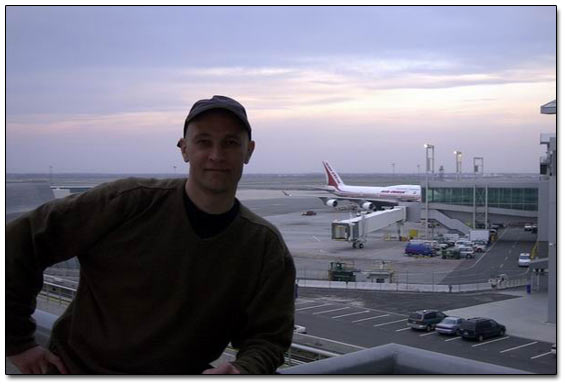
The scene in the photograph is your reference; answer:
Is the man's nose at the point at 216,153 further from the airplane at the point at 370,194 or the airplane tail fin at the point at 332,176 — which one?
the airplane tail fin at the point at 332,176

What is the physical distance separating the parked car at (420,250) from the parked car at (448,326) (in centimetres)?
708

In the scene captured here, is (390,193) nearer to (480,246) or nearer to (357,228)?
(357,228)

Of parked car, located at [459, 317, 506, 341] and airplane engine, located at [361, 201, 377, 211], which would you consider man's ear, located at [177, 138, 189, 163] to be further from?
airplane engine, located at [361, 201, 377, 211]

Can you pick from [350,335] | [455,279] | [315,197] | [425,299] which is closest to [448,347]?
[350,335]

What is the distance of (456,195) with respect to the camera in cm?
1666

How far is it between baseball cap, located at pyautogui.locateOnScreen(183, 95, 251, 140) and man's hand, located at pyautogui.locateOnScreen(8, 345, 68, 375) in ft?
1.86

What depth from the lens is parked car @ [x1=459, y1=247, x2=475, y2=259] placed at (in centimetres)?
1202

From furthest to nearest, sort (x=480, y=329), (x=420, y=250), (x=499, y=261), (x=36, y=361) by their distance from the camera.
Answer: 1. (x=420, y=250)
2. (x=499, y=261)
3. (x=480, y=329)
4. (x=36, y=361)

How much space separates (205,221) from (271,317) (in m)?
0.24

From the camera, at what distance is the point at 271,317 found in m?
1.13

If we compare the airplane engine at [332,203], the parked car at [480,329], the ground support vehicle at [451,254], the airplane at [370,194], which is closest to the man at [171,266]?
the parked car at [480,329]

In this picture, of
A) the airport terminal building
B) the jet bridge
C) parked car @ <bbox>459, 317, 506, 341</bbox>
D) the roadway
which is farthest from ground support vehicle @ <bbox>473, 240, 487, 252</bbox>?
parked car @ <bbox>459, 317, 506, 341</bbox>

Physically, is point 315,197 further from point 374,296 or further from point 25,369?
point 25,369

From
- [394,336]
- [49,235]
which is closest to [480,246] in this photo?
[394,336]
